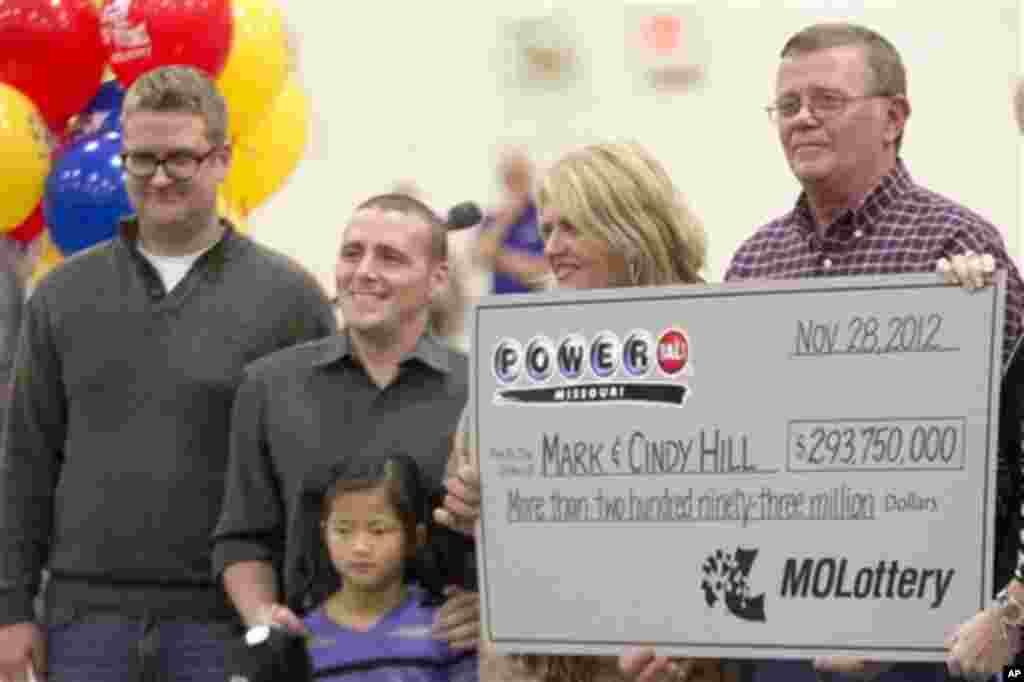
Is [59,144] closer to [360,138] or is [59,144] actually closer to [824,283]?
[360,138]

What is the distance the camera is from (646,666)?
128 inches

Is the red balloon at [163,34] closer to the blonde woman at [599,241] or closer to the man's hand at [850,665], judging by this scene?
the blonde woman at [599,241]

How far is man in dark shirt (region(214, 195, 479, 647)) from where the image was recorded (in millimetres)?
3719

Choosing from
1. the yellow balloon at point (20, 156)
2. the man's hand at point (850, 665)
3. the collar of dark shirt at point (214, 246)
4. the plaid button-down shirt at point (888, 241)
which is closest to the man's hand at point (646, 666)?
the man's hand at point (850, 665)

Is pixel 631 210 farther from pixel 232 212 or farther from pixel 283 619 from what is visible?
pixel 232 212

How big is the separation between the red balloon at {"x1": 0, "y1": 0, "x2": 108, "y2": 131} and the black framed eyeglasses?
141 centimetres

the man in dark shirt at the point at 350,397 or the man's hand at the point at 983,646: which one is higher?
the man in dark shirt at the point at 350,397

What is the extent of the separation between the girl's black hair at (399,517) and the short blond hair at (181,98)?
86 centimetres

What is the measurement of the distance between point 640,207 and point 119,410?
1247mm

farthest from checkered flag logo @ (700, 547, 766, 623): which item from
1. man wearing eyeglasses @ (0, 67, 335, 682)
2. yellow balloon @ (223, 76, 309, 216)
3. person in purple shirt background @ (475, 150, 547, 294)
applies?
person in purple shirt background @ (475, 150, 547, 294)

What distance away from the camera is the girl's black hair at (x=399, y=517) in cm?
359

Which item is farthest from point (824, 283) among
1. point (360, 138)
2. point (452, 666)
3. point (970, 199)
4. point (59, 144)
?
point (360, 138)

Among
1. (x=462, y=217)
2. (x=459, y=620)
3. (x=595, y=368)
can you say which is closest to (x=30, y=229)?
(x=462, y=217)

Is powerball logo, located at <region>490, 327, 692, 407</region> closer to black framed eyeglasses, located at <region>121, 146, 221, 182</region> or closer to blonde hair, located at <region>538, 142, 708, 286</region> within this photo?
A: blonde hair, located at <region>538, 142, 708, 286</region>
